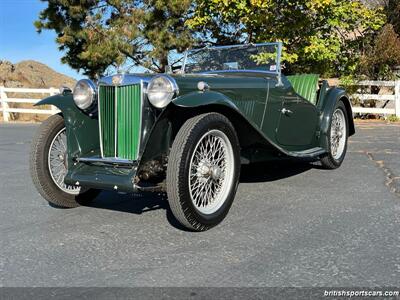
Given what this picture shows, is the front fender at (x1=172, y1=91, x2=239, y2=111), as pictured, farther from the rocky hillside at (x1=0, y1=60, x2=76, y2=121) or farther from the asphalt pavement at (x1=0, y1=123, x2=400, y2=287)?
the rocky hillside at (x1=0, y1=60, x2=76, y2=121)

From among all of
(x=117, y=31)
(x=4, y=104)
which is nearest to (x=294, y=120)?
(x=117, y=31)

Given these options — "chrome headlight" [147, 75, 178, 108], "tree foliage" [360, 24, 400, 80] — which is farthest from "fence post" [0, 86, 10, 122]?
"chrome headlight" [147, 75, 178, 108]

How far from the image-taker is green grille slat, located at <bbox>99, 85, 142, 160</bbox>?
4.08 m

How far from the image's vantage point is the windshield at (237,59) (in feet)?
18.5

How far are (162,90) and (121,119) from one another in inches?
20.5

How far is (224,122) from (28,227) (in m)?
1.87

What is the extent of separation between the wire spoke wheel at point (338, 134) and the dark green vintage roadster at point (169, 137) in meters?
1.27

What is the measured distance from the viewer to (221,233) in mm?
3746

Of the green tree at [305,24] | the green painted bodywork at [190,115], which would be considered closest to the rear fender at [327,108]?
the green painted bodywork at [190,115]

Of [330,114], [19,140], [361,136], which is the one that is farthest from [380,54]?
[19,140]

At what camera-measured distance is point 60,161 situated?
4.67m

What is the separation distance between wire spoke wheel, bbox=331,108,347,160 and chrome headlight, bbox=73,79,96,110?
3363 millimetres

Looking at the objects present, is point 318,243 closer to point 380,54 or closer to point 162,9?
point 380,54

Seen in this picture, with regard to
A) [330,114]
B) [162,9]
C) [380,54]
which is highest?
[162,9]
